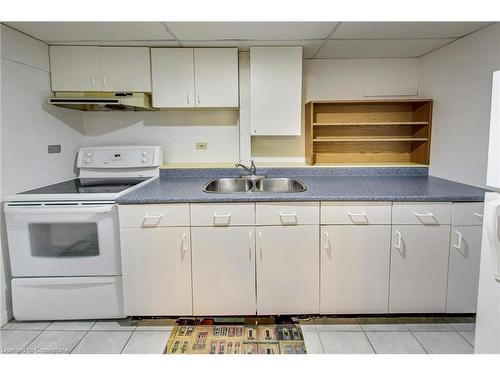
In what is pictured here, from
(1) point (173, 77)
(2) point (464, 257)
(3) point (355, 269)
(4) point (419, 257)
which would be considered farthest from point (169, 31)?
(2) point (464, 257)

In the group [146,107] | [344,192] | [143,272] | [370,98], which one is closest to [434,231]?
[344,192]

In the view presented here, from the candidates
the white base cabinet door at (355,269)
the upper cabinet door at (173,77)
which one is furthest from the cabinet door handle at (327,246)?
the upper cabinet door at (173,77)

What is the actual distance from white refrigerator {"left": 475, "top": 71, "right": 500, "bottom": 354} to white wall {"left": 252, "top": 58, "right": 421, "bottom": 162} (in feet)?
5.07

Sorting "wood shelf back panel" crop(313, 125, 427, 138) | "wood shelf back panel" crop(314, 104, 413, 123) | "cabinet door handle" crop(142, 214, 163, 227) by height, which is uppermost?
"wood shelf back panel" crop(314, 104, 413, 123)

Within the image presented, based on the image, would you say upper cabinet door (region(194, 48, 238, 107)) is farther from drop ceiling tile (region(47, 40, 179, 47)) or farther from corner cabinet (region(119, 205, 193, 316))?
corner cabinet (region(119, 205, 193, 316))

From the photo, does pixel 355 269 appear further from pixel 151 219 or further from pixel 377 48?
pixel 377 48

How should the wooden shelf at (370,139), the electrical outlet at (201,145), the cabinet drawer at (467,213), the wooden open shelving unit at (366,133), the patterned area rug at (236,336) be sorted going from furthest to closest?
the electrical outlet at (201,145), the wooden open shelving unit at (366,133), the wooden shelf at (370,139), the cabinet drawer at (467,213), the patterned area rug at (236,336)

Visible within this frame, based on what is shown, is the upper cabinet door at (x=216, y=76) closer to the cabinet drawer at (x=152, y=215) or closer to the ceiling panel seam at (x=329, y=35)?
the ceiling panel seam at (x=329, y=35)

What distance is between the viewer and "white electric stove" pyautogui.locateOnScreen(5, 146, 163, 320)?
2008 mm

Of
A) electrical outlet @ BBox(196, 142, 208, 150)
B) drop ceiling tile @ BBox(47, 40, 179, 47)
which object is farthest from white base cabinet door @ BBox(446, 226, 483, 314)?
drop ceiling tile @ BBox(47, 40, 179, 47)

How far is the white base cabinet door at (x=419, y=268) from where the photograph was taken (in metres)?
2.01

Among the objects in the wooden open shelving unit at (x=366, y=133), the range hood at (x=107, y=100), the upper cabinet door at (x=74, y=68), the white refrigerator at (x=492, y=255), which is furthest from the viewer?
the wooden open shelving unit at (x=366, y=133)

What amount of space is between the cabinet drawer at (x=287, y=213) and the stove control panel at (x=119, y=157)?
1.15 metres

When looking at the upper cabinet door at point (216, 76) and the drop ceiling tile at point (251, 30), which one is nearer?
the drop ceiling tile at point (251, 30)
